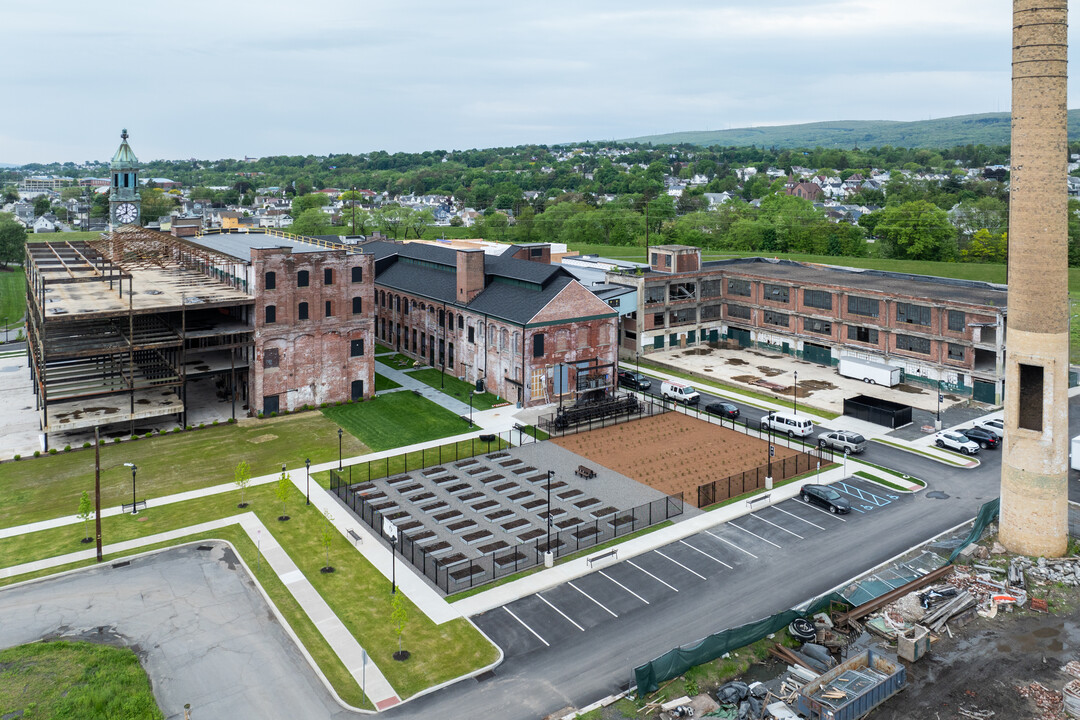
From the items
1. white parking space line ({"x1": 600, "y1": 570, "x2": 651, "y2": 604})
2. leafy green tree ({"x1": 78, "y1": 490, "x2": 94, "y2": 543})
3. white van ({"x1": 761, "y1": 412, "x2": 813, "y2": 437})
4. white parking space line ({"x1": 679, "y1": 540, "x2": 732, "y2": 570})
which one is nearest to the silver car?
white van ({"x1": 761, "y1": 412, "x2": 813, "y2": 437})

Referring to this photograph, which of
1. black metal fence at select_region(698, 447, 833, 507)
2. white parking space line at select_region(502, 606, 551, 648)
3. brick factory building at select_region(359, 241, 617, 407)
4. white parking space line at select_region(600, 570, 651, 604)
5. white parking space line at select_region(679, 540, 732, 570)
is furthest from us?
brick factory building at select_region(359, 241, 617, 407)

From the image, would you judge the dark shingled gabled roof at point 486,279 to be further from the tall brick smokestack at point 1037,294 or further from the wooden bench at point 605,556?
the tall brick smokestack at point 1037,294

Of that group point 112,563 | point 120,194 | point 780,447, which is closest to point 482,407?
point 780,447

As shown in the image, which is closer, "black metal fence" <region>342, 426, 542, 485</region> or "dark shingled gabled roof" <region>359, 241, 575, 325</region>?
"black metal fence" <region>342, 426, 542, 485</region>

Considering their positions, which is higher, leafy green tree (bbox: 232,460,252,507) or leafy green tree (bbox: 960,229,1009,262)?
leafy green tree (bbox: 960,229,1009,262)

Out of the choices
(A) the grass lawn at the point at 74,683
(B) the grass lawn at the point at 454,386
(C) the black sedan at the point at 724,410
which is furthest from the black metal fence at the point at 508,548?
(B) the grass lawn at the point at 454,386

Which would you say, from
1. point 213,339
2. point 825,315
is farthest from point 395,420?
point 825,315

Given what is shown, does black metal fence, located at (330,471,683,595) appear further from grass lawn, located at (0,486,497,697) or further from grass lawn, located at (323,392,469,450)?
grass lawn, located at (323,392,469,450)

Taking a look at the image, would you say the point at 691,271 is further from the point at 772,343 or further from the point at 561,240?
the point at 561,240

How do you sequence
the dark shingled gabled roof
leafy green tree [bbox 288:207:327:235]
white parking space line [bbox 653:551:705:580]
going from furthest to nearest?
leafy green tree [bbox 288:207:327:235]
the dark shingled gabled roof
white parking space line [bbox 653:551:705:580]
